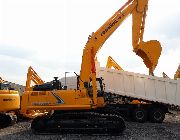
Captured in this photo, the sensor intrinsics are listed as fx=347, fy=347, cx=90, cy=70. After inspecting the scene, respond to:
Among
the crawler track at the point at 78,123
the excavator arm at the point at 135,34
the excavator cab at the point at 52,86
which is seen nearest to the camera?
the crawler track at the point at 78,123

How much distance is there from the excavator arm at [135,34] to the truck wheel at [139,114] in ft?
8.15

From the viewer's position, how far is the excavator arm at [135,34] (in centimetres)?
1575

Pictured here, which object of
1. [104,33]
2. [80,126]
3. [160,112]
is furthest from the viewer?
[160,112]

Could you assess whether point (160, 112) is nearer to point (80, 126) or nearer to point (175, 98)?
point (175, 98)

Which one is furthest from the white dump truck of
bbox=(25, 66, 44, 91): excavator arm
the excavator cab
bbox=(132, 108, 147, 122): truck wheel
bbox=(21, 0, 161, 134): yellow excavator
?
Answer: the excavator cab

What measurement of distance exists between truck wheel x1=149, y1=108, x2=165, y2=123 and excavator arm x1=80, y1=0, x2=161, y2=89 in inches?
102

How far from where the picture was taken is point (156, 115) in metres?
19.2

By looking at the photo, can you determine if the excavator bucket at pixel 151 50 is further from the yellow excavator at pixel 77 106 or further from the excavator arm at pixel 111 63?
the excavator arm at pixel 111 63

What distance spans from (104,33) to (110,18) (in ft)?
2.74

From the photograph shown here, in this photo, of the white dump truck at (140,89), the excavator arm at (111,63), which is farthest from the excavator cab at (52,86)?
the excavator arm at (111,63)

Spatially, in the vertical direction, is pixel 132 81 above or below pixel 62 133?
above

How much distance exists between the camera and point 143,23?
17453mm

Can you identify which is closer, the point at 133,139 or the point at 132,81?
the point at 133,139

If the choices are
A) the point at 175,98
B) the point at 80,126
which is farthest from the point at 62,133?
the point at 175,98
